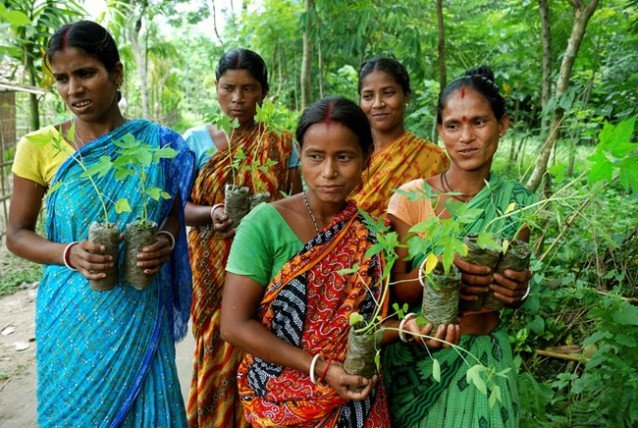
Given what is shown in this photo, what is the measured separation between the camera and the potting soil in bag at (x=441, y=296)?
4.96 feet

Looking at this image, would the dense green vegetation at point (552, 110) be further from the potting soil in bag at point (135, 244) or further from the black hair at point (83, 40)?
the potting soil in bag at point (135, 244)

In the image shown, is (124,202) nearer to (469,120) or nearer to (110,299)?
(110,299)

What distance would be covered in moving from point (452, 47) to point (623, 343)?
4430 mm

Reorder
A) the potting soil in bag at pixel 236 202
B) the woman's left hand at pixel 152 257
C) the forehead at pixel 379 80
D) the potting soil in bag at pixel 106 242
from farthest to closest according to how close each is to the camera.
→ the forehead at pixel 379 80 → the potting soil in bag at pixel 236 202 → the woman's left hand at pixel 152 257 → the potting soil in bag at pixel 106 242

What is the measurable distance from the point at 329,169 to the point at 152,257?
0.70 m

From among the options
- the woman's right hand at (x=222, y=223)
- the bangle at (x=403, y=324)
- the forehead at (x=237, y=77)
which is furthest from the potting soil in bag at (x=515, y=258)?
the forehead at (x=237, y=77)

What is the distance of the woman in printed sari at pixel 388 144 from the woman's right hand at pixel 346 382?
1.36m

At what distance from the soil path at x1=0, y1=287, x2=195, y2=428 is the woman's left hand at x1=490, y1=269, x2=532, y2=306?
2.80 m

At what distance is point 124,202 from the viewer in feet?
5.89

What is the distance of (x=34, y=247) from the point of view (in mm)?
1945

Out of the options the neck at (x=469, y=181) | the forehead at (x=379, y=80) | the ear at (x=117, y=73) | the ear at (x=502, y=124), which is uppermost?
the forehead at (x=379, y=80)

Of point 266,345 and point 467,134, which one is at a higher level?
point 467,134

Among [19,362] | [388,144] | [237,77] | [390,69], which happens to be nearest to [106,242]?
[237,77]

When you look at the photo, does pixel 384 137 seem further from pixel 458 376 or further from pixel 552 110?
pixel 458 376
